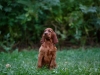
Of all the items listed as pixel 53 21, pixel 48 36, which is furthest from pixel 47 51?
pixel 53 21

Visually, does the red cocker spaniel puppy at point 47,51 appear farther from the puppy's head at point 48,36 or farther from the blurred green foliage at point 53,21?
the blurred green foliage at point 53,21

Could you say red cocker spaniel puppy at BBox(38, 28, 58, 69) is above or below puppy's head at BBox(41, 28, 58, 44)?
below

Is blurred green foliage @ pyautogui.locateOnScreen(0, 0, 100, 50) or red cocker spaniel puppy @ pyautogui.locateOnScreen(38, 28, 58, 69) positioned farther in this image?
blurred green foliage @ pyautogui.locateOnScreen(0, 0, 100, 50)

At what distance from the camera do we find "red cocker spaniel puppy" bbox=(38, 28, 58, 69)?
6.73 meters

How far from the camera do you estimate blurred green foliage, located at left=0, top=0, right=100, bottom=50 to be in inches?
516

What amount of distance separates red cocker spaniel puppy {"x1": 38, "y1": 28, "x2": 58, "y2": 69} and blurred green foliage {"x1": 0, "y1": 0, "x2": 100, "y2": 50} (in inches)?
233

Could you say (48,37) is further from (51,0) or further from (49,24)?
(49,24)

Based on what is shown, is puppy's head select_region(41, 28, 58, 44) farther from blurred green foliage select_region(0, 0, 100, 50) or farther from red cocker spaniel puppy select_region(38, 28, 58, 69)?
blurred green foliage select_region(0, 0, 100, 50)

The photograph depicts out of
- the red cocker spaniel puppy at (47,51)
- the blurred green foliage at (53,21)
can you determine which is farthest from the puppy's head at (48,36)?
the blurred green foliage at (53,21)

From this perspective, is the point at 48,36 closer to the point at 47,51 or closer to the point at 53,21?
the point at 47,51

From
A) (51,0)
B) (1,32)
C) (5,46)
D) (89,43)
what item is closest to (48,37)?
(51,0)

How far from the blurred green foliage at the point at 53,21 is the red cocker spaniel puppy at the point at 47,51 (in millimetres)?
5915

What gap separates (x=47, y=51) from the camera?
265 inches

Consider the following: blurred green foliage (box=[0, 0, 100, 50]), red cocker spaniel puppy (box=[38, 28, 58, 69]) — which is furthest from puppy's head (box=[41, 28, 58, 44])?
blurred green foliage (box=[0, 0, 100, 50])
